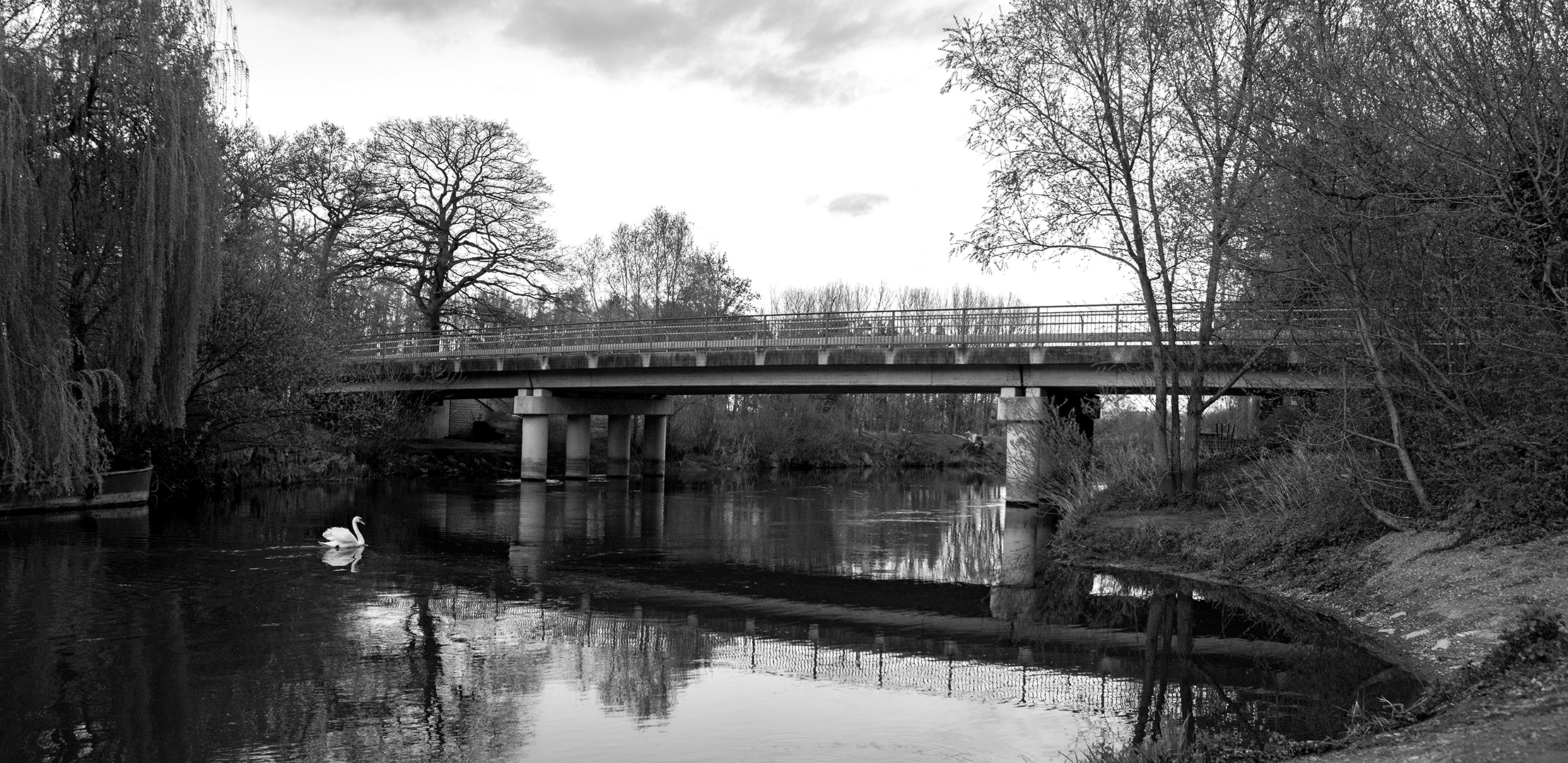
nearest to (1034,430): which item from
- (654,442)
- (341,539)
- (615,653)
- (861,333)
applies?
(861,333)

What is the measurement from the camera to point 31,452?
20.5m

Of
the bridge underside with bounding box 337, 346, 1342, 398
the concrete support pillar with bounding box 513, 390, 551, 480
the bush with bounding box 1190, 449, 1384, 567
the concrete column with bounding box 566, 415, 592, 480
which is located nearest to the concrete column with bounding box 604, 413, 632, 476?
the bridge underside with bounding box 337, 346, 1342, 398

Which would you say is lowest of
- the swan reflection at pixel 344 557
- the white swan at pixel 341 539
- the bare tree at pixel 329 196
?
the swan reflection at pixel 344 557

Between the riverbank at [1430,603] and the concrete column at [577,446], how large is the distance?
2923 centimetres

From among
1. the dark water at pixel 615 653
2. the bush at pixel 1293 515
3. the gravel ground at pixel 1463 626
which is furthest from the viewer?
the bush at pixel 1293 515

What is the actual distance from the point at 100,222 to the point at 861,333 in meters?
21.7

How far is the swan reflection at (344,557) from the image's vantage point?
62.5 ft

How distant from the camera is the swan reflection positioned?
62.5ft

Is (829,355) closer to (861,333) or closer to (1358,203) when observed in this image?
(861,333)

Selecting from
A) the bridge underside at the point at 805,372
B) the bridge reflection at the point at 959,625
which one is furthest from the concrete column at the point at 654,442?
the bridge reflection at the point at 959,625

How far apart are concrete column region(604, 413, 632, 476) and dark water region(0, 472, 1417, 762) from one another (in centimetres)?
2750

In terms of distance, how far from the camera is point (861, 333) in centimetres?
3731

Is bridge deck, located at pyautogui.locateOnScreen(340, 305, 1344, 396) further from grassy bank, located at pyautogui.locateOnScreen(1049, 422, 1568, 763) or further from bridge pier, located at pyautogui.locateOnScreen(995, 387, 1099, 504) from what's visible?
grassy bank, located at pyautogui.locateOnScreen(1049, 422, 1568, 763)

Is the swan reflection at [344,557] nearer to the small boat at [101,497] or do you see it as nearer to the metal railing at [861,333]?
the small boat at [101,497]
